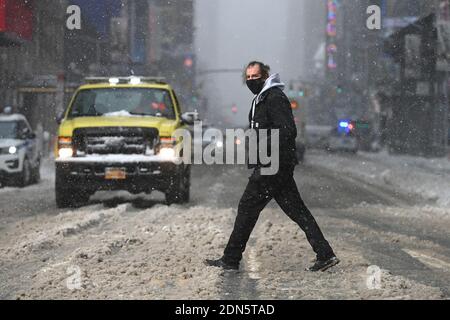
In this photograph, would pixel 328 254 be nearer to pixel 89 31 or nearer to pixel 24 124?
pixel 24 124

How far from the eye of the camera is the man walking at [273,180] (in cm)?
807

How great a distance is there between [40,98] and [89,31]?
12.8 m

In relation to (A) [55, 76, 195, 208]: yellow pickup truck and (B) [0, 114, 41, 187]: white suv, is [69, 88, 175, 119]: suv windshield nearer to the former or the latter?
(A) [55, 76, 195, 208]: yellow pickup truck

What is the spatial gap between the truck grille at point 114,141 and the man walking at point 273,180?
23.7ft

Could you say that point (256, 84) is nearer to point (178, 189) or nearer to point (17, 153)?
point (178, 189)

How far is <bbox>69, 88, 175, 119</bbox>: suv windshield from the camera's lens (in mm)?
16188

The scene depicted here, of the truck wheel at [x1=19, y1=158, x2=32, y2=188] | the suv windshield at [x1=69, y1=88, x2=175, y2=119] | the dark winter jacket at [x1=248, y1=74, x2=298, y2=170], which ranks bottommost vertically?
the truck wheel at [x1=19, y1=158, x2=32, y2=188]

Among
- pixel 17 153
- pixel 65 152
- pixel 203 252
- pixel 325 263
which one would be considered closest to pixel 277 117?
pixel 325 263

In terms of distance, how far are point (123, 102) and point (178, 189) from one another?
1.86 metres

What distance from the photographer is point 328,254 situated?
8.27 m

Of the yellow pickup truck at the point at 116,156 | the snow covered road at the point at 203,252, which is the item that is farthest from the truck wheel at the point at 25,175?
the yellow pickup truck at the point at 116,156

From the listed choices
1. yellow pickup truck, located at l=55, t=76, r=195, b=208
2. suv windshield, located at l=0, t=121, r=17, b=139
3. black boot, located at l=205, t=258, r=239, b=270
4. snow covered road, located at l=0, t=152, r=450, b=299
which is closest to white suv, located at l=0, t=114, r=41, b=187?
suv windshield, located at l=0, t=121, r=17, b=139

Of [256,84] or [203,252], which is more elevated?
[256,84]

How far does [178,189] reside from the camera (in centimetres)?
1573
